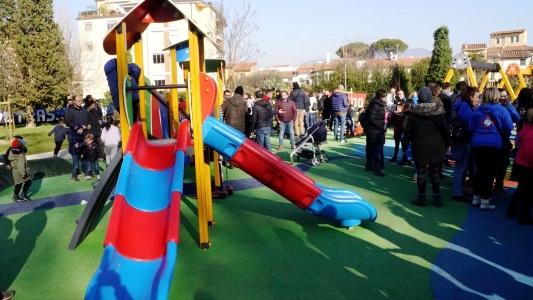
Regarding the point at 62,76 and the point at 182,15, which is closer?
the point at 182,15

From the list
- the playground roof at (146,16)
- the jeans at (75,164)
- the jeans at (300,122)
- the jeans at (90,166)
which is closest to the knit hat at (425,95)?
the playground roof at (146,16)

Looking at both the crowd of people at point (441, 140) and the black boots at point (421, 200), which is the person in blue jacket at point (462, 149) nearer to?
the crowd of people at point (441, 140)

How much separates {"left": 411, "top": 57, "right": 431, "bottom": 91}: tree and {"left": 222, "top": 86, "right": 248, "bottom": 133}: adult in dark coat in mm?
31032

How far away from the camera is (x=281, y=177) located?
240 inches

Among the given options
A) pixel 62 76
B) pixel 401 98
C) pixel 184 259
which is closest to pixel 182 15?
pixel 184 259

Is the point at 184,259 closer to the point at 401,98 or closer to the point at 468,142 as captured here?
the point at 468,142

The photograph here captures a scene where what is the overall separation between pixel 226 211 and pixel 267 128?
14.3ft

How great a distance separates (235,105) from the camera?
10453 millimetres

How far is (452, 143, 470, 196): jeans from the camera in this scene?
24.7ft

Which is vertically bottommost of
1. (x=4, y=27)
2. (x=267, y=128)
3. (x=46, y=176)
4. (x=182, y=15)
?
(x=46, y=176)

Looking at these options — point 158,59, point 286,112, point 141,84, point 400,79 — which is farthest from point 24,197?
point 158,59

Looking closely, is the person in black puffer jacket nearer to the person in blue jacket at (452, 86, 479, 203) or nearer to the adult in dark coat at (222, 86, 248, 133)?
the adult in dark coat at (222, 86, 248, 133)

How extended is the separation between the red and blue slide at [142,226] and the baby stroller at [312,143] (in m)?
5.50

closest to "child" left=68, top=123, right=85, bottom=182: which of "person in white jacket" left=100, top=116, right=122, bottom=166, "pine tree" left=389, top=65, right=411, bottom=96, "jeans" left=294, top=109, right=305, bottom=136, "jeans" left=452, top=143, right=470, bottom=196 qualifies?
"person in white jacket" left=100, top=116, right=122, bottom=166
